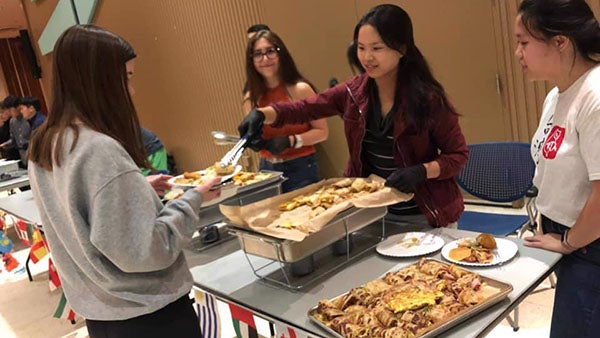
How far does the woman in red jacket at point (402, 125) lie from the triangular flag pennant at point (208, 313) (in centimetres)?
57

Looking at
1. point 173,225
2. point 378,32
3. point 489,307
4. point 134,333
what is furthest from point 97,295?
point 378,32

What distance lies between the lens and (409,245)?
1.47 metres

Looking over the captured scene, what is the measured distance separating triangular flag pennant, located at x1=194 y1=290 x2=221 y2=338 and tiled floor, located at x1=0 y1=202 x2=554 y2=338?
0.85 m

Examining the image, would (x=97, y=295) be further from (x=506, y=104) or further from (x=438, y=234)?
(x=506, y=104)

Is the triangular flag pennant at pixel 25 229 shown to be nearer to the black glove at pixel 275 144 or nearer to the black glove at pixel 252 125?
the black glove at pixel 275 144

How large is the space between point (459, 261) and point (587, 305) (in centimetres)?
31

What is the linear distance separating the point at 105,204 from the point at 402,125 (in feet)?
3.00

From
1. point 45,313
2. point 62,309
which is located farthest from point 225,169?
point 45,313

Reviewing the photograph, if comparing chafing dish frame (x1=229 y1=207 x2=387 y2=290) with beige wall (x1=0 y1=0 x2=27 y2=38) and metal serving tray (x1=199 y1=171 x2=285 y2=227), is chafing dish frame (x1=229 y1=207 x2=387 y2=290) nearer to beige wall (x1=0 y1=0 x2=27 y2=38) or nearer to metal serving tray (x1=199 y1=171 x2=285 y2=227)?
metal serving tray (x1=199 y1=171 x2=285 y2=227)

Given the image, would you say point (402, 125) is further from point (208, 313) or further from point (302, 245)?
point (208, 313)

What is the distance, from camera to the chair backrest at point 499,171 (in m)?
2.25

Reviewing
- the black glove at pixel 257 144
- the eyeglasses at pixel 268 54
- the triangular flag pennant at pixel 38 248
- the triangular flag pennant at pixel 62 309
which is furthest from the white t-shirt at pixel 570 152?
the triangular flag pennant at pixel 38 248

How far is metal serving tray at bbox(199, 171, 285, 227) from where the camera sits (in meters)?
1.76

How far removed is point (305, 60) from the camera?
165 inches
